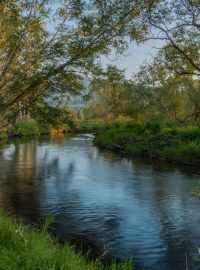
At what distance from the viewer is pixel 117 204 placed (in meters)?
19.8

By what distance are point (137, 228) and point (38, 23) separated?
8.71 meters

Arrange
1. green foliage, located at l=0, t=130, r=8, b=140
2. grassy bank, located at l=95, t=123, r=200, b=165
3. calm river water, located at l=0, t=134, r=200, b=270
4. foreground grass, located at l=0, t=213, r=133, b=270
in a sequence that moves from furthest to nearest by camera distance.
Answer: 1. green foliage, located at l=0, t=130, r=8, b=140
2. grassy bank, located at l=95, t=123, r=200, b=165
3. calm river water, located at l=0, t=134, r=200, b=270
4. foreground grass, located at l=0, t=213, r=133, b=270

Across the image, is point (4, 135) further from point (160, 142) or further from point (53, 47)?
point (53, 47)

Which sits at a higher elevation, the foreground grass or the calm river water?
the foreground grass

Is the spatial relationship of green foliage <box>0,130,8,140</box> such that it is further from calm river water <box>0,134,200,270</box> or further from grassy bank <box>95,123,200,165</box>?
calm river water <box>0,134,200,270</box>

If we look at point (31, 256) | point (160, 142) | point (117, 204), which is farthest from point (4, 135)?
point (31, 256)

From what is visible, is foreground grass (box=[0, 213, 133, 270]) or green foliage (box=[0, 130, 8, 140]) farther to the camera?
green foliage (box=[0, 130, 8, 140])

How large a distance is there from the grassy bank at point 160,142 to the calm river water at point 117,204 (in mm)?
2452

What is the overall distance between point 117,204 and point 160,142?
22276 millimetres

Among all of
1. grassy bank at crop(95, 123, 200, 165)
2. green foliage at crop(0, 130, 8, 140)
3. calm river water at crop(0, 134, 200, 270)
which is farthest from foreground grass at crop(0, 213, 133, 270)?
green foliage at crop(0, 130, 8, 140)

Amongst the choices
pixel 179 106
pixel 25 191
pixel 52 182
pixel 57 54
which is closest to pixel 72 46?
pixel 57 54

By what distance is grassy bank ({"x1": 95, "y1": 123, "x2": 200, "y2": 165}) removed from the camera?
3578 centimetres

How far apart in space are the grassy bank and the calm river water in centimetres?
245

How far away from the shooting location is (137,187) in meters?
24.3
